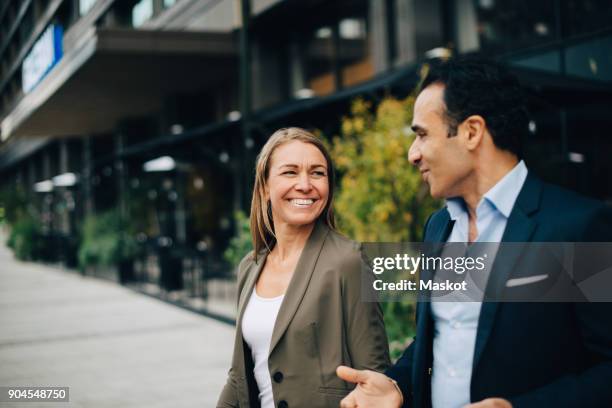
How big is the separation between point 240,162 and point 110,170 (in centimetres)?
1176

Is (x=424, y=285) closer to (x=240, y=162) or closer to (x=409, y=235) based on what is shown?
(x=409, y=235)

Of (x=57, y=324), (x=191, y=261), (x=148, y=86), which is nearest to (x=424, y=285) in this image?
(x=57, y=324)

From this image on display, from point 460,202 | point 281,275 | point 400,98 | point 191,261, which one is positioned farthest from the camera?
point 191,261

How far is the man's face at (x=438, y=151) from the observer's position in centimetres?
194

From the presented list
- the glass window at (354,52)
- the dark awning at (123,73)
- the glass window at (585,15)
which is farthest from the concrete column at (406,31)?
the dark awning at (123,73)

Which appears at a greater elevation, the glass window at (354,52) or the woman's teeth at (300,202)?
the glass window at (354,52)

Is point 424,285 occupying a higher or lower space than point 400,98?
lower

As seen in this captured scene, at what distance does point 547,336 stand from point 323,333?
0.95 meters

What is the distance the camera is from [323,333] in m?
2.44

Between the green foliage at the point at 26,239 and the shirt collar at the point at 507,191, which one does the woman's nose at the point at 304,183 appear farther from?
the green foliage at the point at 26,239

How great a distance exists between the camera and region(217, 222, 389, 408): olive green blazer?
2.40 metres

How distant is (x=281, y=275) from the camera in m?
2.70

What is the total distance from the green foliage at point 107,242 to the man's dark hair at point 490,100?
606 inches

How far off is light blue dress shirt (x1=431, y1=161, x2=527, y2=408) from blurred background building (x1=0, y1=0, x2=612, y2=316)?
222cm
